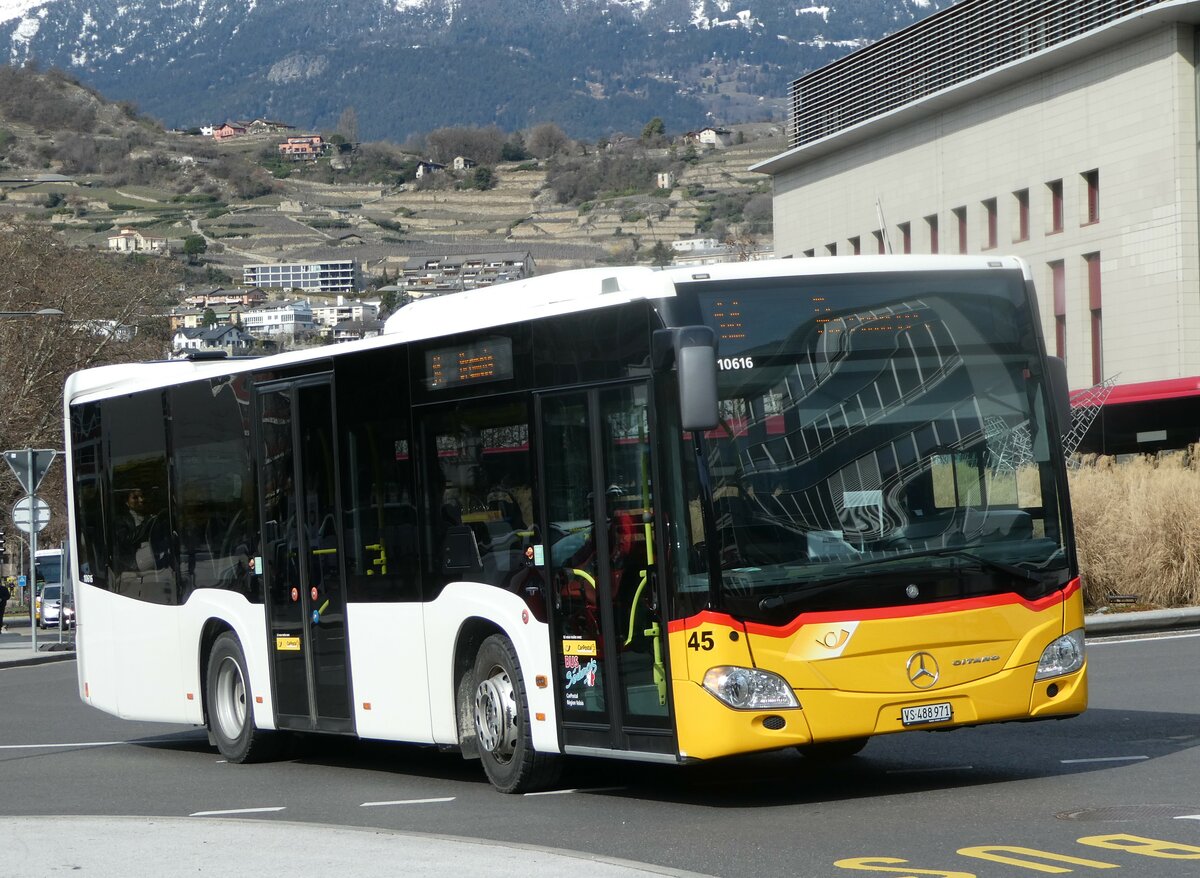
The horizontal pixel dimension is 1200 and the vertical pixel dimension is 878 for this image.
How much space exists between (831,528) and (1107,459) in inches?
730

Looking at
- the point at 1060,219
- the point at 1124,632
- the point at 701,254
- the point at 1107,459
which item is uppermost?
the point at 701,254

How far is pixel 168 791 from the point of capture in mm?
13062

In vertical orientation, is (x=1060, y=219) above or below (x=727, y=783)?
above

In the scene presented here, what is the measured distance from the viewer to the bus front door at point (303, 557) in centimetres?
1345

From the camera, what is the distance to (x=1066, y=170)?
183ft

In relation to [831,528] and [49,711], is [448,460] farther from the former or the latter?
[49,711]

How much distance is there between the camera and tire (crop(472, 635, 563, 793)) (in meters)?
11.5

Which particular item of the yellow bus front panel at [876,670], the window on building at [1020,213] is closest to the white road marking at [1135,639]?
the yellow bus front panel at [876,670]

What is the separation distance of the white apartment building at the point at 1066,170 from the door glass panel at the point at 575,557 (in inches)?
1311

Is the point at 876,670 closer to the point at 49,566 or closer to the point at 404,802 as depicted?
the point at 404,802

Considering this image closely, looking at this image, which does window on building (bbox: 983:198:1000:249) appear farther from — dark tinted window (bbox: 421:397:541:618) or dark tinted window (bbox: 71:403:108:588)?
dark tinted window (bbox: 421:397:541:618)

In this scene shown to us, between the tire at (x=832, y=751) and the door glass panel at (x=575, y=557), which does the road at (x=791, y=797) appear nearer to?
the tire at (x=832, y=751)

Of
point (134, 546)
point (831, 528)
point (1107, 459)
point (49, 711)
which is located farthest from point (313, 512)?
point (1107, 459)

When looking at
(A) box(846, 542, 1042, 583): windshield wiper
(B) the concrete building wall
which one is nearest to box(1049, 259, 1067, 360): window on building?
(B) the concrete building wall
